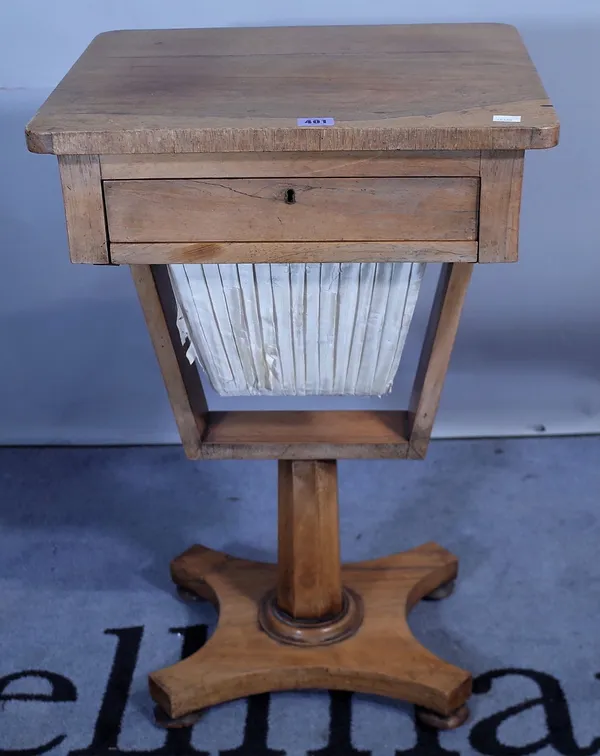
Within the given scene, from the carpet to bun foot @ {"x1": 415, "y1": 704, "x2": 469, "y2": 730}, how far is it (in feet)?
0.05

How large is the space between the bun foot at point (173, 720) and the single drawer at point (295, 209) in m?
0.71

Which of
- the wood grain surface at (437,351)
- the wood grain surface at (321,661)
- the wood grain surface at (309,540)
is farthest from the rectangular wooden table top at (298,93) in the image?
the wood grain surface at (321,661)

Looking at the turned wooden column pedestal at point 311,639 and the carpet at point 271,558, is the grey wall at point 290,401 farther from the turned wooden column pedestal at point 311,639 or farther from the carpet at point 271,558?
the turned wooden column pedestal at point 311,639

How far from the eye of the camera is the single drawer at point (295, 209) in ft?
3.62

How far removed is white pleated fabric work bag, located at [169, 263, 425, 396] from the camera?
4.18 ft

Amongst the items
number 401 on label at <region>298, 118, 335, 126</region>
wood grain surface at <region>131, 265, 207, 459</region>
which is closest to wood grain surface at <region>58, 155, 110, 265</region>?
wood grain surface at <region>131, 265, 207, 459</region>

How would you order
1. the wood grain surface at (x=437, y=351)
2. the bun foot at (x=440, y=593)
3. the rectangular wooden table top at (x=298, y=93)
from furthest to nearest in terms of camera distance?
1. the bun foot at (x=440, y=593)
2. the wood grain surface at (x=437, y=351)
3. the rectangular wooden table top at (x=298, y=93)

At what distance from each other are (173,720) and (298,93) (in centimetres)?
86

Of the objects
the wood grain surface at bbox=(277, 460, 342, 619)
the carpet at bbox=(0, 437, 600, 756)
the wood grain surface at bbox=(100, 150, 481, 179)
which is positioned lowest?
the carpet at bbox=(0, 437, 600, 756)

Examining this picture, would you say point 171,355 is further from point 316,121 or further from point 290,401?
point 290,401

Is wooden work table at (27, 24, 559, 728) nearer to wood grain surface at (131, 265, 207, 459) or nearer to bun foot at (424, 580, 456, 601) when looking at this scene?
wood grain surface at (131, 265, 207, 459)

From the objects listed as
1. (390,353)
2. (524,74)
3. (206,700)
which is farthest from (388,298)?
(206,700)

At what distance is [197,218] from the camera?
1.13 m

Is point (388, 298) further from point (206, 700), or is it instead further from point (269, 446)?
point (206, 700)
